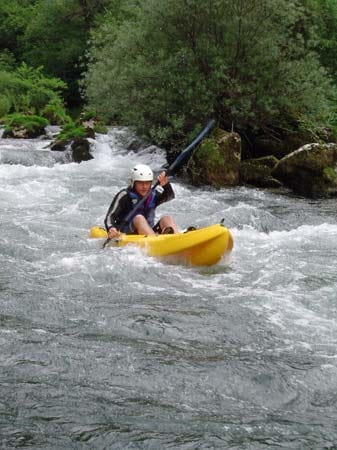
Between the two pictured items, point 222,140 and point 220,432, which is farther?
point 222,140

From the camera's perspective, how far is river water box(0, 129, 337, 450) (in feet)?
10.8

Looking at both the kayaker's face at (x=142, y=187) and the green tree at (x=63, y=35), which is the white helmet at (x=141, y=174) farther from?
the green tree at (x=63, y=35)

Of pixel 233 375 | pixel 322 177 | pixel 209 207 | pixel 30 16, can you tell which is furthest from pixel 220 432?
pixel 30 16

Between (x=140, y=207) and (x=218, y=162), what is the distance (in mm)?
4902

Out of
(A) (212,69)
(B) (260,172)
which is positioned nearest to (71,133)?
(A) (212,69)

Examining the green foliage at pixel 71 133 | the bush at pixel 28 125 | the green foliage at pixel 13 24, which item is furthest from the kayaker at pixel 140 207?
the green foliage at pixel 13 24

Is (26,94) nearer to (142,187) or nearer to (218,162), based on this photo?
(218,162)

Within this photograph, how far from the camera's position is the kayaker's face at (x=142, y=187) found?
726 cm

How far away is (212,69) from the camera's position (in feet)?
41.5

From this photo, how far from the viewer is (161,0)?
12492mm

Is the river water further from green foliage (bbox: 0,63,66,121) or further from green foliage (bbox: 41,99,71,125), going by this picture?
green foliage (bbox: 0,63,66,121)

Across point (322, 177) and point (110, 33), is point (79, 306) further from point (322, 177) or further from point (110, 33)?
point (110, 33)

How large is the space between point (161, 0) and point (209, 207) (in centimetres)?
483

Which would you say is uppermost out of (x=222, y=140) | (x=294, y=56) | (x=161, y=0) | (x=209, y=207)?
(x=161, y=0)
